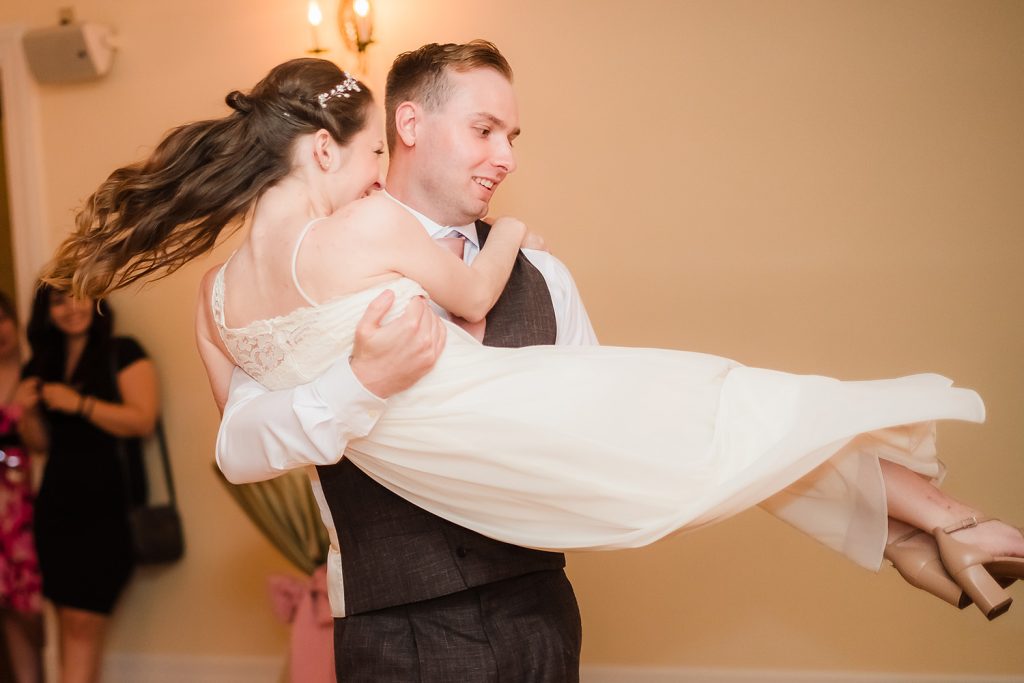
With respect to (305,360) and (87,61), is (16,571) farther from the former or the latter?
(305,360)

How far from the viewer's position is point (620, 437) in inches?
59.9

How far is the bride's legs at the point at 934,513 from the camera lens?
1.52 m

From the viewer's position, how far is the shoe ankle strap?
153 centimetres

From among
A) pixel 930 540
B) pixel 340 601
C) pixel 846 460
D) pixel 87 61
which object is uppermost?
pixel 87 61

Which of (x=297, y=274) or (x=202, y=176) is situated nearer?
(x=297, y=274)

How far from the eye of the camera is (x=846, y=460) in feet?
5.10

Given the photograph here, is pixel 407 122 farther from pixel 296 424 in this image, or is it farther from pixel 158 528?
pixel 158 528

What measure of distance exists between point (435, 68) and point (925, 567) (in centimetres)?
132

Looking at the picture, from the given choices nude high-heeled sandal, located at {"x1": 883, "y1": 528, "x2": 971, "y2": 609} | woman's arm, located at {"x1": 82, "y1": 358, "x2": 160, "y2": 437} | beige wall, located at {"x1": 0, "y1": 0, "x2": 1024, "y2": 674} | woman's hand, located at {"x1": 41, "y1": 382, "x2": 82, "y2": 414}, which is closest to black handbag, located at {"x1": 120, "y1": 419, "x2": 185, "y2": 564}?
woman's arm, located at {"x1": 82, "y1": 358, "x2": 160, "y2": 437}

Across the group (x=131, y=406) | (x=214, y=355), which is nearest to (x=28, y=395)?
(x=131, y=406)

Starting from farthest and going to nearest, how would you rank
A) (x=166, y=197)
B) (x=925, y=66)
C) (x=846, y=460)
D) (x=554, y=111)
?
(x=554, y=111) < (x=925, y=66) < (x=166, y=197) < (x=846, y=460)

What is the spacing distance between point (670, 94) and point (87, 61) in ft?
7.35

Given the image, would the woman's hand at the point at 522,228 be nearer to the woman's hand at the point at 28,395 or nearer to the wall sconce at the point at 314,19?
the wall sconce at the point at 314,19

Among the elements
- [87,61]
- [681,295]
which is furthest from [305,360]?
[87,61]
